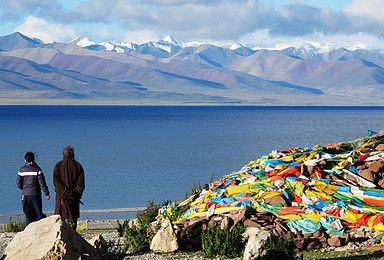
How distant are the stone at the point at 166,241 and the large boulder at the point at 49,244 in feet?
9.15

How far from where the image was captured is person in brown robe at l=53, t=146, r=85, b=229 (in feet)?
35.2

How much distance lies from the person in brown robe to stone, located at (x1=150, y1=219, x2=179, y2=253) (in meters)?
1.48

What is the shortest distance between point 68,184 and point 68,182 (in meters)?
0.04

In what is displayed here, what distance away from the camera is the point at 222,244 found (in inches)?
394

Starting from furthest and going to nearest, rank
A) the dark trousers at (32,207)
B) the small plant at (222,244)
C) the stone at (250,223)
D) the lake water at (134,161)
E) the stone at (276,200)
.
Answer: the lake water at (134,161)
the stone at (276,200)
the dark trousers at (32,207)
the stone at (250,223)
the small plant at (222,244)

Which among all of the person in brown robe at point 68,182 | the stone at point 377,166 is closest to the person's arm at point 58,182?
the person in brown robe at point 68,182

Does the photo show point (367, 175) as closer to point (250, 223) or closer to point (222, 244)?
point (250, 223)

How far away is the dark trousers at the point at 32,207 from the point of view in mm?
11219

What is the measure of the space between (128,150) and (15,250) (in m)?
51.2

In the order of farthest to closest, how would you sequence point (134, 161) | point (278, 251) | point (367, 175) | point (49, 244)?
1. point (134, 161)
2. point (367, 175)
3. point (278, 251)
4. point (49, 244)

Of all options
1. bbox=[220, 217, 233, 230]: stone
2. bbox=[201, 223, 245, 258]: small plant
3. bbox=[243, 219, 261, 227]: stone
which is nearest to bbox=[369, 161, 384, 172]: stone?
bbox=[243, 219, 261, 227]: stone

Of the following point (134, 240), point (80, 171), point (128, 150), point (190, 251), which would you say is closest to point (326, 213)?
point (190, 251)

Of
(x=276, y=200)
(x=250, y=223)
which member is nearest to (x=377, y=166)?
(x=276, y=200)

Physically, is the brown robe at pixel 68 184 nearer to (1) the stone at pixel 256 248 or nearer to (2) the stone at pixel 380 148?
(1) the stone at pixel 256 248
